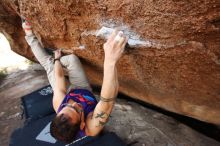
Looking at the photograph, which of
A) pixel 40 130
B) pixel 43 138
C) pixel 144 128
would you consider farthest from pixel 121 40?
pixel 40 130

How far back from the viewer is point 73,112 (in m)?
3.59

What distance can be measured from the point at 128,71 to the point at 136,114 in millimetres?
986

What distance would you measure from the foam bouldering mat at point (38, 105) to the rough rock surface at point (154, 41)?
889 millimetres

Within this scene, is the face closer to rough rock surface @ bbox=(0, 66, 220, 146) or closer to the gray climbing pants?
the gray climbing pants

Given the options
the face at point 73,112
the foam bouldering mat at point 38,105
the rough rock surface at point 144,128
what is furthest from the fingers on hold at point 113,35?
the foam bouldering mat at point 38,105

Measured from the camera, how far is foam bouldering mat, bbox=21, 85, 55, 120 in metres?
5.00

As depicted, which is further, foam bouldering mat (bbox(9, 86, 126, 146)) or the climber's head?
foam bouldering mat (bbox(9, 86, 126, 146))

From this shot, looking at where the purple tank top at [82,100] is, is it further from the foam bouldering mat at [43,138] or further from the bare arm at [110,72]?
the bare arm at [110,72]

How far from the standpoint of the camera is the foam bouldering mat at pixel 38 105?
16.4ft

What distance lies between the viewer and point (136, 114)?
481 centimetres

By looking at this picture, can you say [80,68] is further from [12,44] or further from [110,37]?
[12,44]

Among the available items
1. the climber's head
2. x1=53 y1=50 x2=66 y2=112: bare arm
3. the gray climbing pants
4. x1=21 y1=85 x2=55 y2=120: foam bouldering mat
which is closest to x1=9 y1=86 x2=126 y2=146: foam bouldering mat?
x1=21 y1=85 x2=55 y2=120: foam bouldering mat

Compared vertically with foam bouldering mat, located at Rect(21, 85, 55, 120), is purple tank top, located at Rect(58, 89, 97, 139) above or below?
above

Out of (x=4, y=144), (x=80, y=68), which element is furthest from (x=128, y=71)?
(x=4, y=144)
